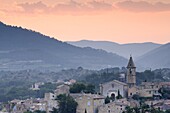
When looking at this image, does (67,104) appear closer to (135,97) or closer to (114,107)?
(114,107)

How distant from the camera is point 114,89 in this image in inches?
2153

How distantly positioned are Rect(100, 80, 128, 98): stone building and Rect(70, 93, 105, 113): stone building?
14.9ft

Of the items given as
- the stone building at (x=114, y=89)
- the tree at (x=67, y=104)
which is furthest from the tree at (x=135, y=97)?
the tree at (x=67, y=104)

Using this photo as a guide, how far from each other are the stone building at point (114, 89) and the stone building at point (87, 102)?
14.9ft

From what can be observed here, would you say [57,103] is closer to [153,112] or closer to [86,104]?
[86,104]

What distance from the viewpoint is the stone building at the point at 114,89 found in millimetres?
54125

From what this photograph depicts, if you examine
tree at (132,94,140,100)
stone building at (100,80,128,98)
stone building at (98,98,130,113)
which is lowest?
stone building at (98,98,130,113)

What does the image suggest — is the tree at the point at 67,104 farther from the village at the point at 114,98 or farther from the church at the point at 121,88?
the church at the point at 121,88

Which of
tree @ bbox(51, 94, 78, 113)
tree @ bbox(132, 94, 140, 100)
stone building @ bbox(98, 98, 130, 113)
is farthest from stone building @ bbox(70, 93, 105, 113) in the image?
tree @ bbox(132, 94, 140, 100)

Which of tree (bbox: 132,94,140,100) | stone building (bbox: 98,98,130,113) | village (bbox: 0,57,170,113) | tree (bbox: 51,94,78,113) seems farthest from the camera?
tree (bbox: 132,94,140,100)

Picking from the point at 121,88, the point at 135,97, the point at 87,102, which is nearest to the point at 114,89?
the point at 121,88

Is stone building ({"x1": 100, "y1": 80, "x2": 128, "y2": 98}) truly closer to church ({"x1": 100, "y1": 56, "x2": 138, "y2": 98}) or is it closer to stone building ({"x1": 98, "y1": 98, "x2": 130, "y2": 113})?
church ({"x1": 100, "y1": 56, "x2": 138, "y2": 98})

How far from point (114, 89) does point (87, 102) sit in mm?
5811

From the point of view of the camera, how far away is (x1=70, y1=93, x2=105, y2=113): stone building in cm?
4928
